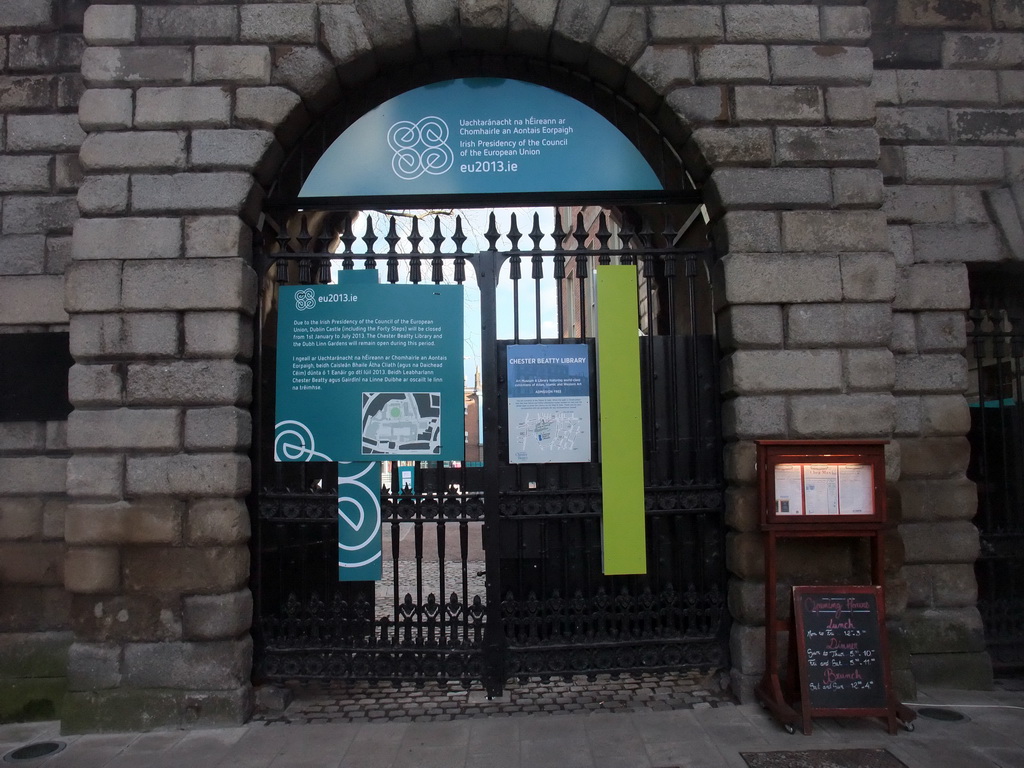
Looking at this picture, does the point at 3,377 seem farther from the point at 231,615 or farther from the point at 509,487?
the point at 509,487

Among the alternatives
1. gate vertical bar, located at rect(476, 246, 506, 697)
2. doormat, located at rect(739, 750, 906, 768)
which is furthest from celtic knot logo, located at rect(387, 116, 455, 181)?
doormat, located at rect(739, 750, 906, 768)

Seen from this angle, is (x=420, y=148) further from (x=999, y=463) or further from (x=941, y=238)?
(x=999, y=463)

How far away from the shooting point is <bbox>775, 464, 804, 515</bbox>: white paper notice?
15.6ft

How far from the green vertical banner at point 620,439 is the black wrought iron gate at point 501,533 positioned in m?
0.14

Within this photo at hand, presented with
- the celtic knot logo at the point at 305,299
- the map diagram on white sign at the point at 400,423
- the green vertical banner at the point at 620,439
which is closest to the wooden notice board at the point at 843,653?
the green vertical banner at the point at 620,439

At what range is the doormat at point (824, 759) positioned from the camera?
4125 millimetres

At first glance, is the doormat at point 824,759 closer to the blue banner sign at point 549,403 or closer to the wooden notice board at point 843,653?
the wooden notice board at point 843,653

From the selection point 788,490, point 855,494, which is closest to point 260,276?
point 788,490

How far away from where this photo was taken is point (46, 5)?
556 cm

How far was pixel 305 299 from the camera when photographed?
17.8 ft

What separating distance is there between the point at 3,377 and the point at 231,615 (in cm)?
259

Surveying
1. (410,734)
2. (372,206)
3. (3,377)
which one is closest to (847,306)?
(372,206)

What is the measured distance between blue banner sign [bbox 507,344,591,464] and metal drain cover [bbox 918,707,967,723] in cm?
291

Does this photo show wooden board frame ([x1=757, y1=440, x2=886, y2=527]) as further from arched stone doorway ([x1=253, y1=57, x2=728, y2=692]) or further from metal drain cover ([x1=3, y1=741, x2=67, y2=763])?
metal drain cover ([x1=3, y1=741, x2=67, y2=763])
